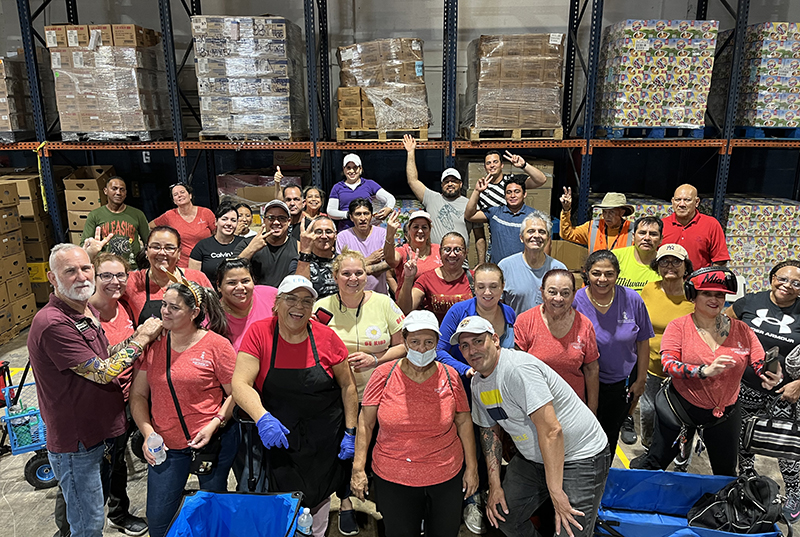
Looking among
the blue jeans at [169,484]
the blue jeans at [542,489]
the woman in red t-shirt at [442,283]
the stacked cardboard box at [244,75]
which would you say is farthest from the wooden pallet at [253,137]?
the blue jeans at [542,489]

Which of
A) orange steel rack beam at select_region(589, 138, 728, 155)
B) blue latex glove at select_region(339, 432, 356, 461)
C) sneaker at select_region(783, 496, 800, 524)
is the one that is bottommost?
sneaker at select_region(783, 496, 800, 524)

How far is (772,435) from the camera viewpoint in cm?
420

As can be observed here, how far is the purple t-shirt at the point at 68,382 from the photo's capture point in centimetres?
314

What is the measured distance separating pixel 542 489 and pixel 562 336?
1.01m

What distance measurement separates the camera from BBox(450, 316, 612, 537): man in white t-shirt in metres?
3.09

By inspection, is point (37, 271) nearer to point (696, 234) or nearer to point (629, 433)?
point (629, 433)

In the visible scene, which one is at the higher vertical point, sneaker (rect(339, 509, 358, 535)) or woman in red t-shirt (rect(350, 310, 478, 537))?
woman in red t-shirt (rect(350, 310, 478, 537))

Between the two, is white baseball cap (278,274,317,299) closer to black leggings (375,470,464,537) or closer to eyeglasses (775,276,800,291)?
black leggings (375,470,464,537)

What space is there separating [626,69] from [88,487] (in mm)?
8011

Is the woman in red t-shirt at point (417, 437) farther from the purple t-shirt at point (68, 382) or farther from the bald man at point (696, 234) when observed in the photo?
the bald man at point (696, 234)

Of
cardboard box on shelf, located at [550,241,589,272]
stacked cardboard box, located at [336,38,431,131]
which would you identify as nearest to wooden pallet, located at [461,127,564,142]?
stacked cardboard box, located at [336,38,431,131]

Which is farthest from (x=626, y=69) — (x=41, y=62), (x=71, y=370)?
(x=41, y=62)

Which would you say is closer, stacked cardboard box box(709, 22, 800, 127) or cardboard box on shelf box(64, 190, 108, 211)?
stacked cardboard box box(709, 22, 800, 127)

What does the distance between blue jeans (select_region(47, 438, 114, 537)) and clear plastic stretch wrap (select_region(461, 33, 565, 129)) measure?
21.2 ft
